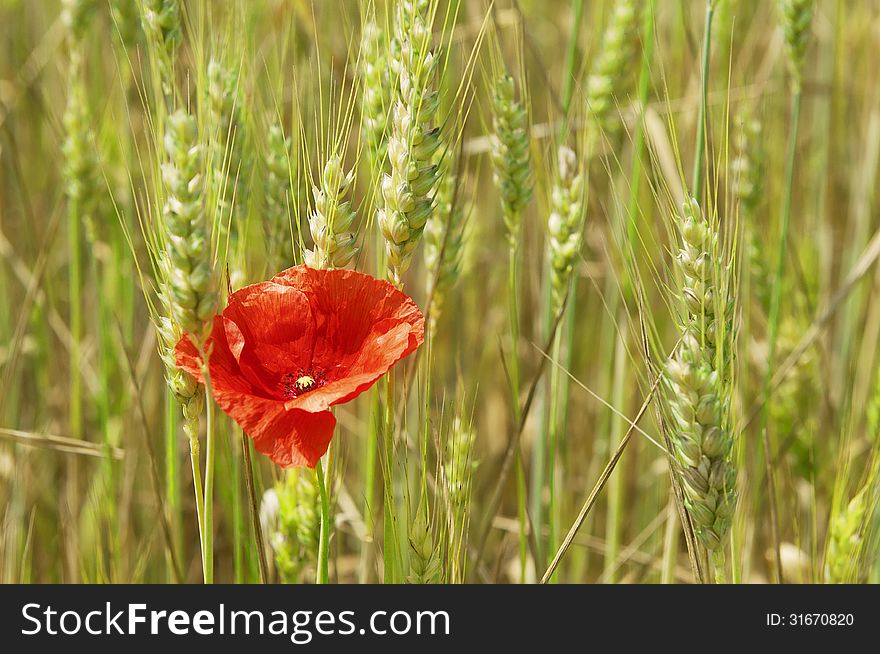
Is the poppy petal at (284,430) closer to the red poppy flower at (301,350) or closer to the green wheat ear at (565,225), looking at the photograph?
the red poppy flower at (301,350)

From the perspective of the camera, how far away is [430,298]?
102cm

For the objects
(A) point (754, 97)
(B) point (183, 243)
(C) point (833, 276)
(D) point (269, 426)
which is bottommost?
(D) point (269, 426)

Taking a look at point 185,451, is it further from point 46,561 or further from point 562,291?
point 562,291

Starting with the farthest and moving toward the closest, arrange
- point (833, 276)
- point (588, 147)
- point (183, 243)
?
point (833, 276) → point (588, 147) → point (183, 243)

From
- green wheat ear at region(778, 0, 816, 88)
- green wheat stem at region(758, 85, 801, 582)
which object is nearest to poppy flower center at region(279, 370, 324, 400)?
green wheat stem at region(758, 85, 801, 582)

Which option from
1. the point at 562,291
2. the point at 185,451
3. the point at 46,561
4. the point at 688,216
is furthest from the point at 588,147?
the point at 46,561

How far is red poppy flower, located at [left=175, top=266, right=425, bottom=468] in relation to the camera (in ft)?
2.37

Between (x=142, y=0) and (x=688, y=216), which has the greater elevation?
(x=142, y=0)

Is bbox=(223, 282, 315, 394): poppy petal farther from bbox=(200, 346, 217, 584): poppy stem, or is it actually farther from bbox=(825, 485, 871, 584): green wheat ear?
bbox=(825, 485, 871, 584): green wheat ear

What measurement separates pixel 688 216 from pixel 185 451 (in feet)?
3.53

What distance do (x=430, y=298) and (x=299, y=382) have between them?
0.24 metres

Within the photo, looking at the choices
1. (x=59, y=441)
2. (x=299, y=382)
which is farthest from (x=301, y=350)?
(x=59, y=441)

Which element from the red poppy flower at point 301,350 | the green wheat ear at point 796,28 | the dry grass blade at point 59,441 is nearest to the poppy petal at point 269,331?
the red poppy flower at point 301,350

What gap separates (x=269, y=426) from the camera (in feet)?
2.39
